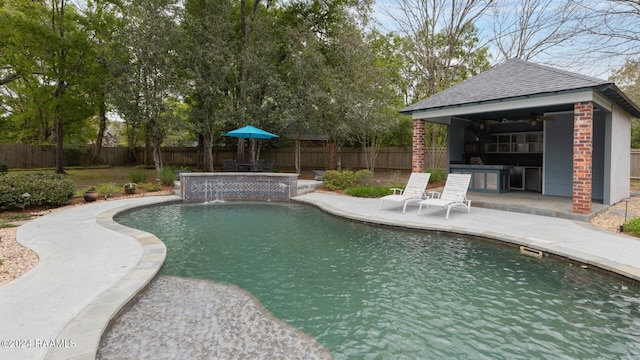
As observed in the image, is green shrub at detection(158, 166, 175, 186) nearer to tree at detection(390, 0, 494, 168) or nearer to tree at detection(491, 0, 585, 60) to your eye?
tree at detection(390, 0, 494, 168)

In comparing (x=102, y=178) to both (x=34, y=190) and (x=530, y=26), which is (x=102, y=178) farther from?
(x=530, y=26)

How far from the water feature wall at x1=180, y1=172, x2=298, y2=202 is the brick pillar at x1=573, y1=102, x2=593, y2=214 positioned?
7929 millimetres

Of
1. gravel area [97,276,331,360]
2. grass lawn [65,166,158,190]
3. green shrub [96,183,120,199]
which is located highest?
grass lawn [65,166,158,190]

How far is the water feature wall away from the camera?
11930mm

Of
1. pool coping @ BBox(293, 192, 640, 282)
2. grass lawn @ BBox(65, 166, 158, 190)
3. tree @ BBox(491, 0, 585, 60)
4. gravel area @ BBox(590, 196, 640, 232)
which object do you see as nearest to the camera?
pool coping @ BBox(293, 192, 640, 282)

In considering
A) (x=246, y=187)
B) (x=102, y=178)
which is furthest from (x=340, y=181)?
(x=102, y=178)

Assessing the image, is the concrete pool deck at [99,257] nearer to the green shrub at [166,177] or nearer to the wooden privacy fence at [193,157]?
the green shrub at [166,177]

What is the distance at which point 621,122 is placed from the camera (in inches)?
387

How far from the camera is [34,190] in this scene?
8.83 metres

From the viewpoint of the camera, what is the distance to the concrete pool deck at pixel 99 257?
281 cm

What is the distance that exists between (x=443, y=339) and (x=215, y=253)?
12.5 ft

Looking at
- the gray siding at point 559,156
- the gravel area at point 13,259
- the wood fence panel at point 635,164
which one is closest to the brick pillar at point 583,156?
the gray siding at point 559,156

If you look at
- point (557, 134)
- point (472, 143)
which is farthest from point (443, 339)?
point (472, 143)

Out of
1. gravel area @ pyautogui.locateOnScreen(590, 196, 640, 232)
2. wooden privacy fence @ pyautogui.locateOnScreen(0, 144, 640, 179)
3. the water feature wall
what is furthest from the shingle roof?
wooden privacy fence @ pyautogui.locateOnScreen(0, 144, 640, 179)
